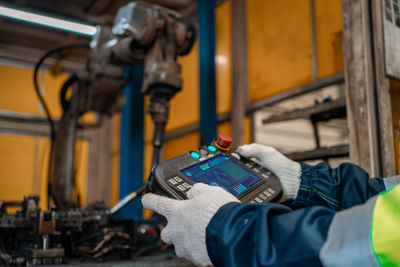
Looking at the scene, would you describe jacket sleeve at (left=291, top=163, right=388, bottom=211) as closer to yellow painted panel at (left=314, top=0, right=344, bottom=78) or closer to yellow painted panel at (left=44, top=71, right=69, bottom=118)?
yellow painted panel at (left=314, top=0, right=344, bottom=78)

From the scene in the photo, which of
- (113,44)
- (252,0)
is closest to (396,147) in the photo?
(113,44)

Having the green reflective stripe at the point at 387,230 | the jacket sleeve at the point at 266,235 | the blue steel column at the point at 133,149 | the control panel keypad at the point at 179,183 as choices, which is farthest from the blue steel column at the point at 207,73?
the green reflective stripe at the point at 387,230

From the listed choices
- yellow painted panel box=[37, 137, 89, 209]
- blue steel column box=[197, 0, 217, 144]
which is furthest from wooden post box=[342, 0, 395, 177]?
yellow painted panel box=[37, 137, 89, 209]

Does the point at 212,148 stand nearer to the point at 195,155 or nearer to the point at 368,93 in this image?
the point at 195,155

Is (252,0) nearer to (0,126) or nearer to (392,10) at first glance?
(392,10)

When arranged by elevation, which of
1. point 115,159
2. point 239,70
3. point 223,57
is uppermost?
point 223,57

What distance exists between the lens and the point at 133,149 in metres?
2.49

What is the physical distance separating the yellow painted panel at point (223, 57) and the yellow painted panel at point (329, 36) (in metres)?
0.71

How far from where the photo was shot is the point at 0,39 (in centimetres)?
339

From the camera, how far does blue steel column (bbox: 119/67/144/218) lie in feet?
8.06

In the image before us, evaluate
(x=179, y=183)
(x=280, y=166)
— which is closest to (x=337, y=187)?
(x=280, y=166)

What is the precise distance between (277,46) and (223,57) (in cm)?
51

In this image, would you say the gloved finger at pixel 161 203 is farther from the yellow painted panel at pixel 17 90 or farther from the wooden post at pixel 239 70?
the yellow painted panel at pixel 17 90

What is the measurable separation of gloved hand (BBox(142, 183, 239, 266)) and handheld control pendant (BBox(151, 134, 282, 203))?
3 centimetres
